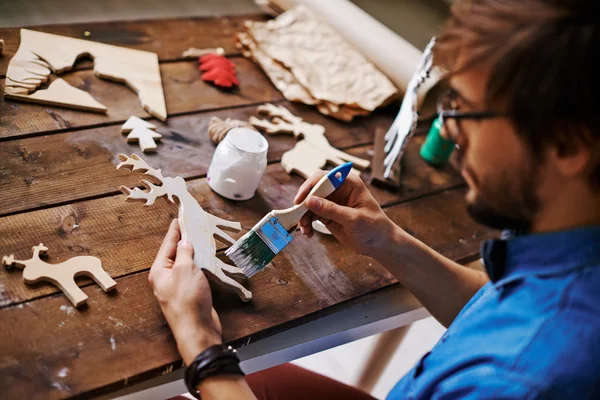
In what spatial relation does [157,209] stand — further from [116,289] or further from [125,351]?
[125,351]

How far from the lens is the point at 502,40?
62 centimetres

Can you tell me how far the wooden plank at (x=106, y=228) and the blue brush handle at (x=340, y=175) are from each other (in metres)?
0.19

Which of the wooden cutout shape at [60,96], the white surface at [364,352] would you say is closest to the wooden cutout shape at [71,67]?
the wooden cutout shape at [60,96]

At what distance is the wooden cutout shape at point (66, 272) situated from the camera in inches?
33.1

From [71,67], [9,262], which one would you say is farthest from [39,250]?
[71,67]

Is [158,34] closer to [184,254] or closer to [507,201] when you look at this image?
[184,254]

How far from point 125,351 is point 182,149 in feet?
1.80

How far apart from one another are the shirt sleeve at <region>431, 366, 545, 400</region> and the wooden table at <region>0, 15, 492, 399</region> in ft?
1.03

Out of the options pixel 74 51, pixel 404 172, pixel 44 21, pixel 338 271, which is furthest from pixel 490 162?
pixel 44 21

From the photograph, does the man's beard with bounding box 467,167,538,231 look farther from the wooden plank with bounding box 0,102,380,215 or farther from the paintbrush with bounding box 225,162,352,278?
the wooden plank with bounding box 0,102,380,215

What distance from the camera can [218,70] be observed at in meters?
1.48

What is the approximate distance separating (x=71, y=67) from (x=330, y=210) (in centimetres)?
76

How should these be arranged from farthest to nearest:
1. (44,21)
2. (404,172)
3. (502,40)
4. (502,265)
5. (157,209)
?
(44,21)
(404,172)
(157,209)
(502,265)
(502,40)

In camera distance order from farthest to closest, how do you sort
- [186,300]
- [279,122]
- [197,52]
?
[197,52], [279,122], [186,300]
